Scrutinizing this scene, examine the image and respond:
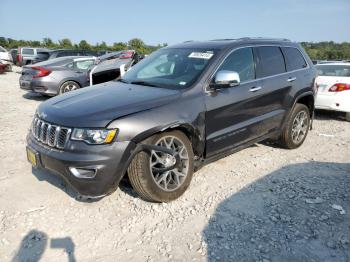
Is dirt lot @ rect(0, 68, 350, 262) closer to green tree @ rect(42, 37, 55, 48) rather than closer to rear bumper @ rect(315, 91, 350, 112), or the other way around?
rear bumper @ rect(315, 91, 350, 112)

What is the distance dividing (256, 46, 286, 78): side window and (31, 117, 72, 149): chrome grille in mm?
2783

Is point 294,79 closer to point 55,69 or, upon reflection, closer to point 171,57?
point 171,57

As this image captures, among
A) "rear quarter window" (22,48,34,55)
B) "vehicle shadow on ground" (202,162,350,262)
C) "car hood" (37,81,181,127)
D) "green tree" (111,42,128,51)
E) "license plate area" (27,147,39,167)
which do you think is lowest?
"vehicle shadow on ground" (202,162,350,262)

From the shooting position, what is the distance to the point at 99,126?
3229 mm

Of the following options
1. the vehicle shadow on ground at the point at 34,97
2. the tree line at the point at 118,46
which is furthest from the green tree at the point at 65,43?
the vehicle shadow on ground at the point at 34,97

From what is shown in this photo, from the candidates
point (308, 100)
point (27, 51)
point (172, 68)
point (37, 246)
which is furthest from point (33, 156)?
point (27, 51)

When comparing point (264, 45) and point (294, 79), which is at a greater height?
point (264, 45)

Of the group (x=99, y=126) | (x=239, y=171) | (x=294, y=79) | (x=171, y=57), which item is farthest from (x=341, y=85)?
(x=99, y=126)

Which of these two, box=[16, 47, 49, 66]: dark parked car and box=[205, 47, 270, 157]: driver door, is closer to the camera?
box=[205, 47, 270, 157]: driver door

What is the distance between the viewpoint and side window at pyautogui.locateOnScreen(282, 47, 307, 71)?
5445 millimetres

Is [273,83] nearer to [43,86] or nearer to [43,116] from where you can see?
[43,116]

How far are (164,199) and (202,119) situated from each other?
3.32 ft

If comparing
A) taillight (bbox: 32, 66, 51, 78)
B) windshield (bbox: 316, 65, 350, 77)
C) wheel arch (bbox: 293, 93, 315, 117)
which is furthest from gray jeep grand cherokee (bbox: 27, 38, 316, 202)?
taillight (bbox: 32, 66, 51, 78)

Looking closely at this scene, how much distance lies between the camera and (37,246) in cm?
311
